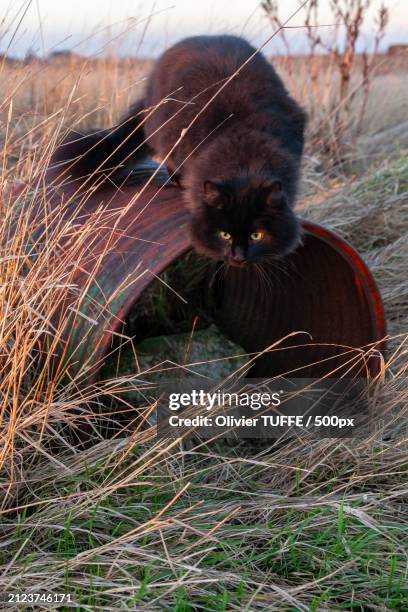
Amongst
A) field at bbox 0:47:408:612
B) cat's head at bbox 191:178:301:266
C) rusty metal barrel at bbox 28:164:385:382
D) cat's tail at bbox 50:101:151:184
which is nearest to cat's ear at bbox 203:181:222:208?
cat's head at bbox 191:178:301:266

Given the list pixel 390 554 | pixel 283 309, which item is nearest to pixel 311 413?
pixel 283 309

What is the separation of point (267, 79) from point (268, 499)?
5.87ft

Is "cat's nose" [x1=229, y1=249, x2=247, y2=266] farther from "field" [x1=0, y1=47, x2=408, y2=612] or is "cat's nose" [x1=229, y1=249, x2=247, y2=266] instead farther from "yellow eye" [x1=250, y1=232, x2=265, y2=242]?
"field" [x1=0, y1=47, x2=408, y2=612]

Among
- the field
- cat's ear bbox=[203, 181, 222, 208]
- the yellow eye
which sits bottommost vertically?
the field

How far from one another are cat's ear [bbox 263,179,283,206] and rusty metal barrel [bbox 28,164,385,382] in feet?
0.54

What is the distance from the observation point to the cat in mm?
2646

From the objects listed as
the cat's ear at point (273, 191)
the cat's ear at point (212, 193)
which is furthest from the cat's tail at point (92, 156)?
the cat's ear at point (273, 191)

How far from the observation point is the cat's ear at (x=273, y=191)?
257 centimetres

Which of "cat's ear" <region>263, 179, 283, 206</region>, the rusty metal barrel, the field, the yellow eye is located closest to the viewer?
the field

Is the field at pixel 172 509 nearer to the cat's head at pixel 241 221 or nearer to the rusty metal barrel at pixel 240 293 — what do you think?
the rusty metal barrel at pixel 240 293

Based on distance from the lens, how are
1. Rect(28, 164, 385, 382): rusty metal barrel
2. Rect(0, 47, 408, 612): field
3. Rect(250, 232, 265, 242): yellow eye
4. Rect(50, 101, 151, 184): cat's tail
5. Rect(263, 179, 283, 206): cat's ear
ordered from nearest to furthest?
Rect(0, 47, 408, 612): field → Rect(28, 164, 385, 382): rusty metal barrel → Rect(263, 179, 283, 206): cat's ear → Rect(250, 232, 265, 242): yellow eye → Rect(50, 101, 151, 184): cat's tail

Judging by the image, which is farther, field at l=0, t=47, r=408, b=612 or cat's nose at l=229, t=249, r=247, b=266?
cat's nose at l=229, t=249, r=247, b=266

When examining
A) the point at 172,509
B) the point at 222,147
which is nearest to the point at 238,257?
the point at 222,147

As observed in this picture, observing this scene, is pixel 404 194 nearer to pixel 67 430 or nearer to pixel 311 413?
pixel 311 413
